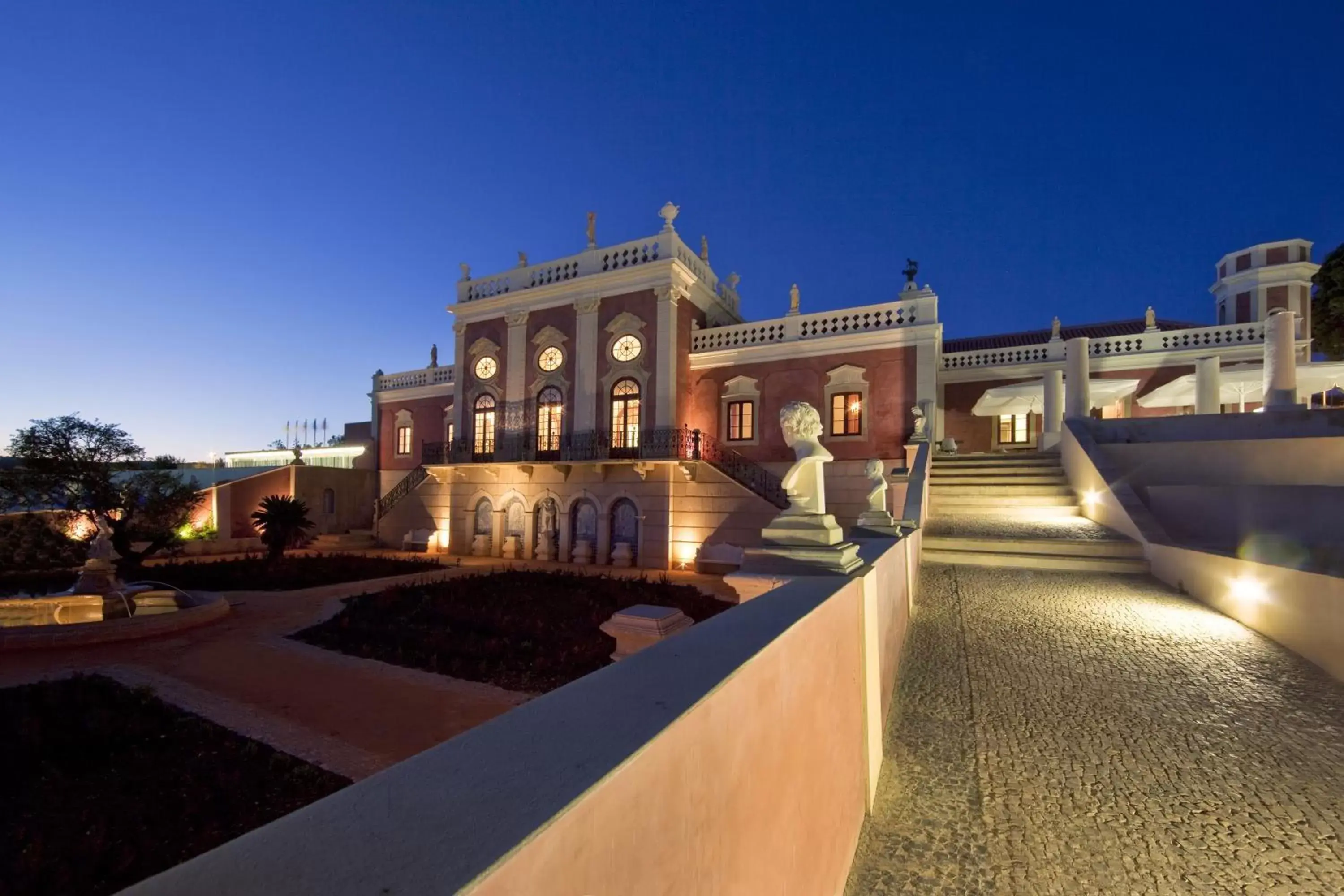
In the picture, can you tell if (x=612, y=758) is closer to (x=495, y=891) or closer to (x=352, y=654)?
(x=495, y=891)

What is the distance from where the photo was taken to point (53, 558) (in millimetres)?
13945

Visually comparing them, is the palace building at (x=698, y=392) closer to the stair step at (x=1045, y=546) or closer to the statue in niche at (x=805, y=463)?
the stair step at (x=1045, y=546)

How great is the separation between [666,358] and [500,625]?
981 centimetres

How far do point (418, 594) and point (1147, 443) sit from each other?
45.7 feet

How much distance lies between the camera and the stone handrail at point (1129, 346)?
1551cm

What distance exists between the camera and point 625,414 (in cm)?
1750

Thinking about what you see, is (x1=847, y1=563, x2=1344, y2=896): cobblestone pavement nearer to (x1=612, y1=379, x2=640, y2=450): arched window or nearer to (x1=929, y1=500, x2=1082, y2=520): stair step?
(x1=929, y1=500, x2=1082, y2=520): stair step

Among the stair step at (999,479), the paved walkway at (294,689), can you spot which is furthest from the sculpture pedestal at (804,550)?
the stair step at (999,479)

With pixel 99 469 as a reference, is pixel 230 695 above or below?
below

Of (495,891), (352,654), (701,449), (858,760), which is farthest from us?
(701,449)

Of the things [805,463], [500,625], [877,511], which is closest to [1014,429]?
[877,511]

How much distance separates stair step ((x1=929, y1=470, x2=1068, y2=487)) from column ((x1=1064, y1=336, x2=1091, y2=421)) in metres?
1.97

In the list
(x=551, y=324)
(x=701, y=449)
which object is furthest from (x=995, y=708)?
(x=551, y=324)

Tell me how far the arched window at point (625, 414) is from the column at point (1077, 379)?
35.5ft
